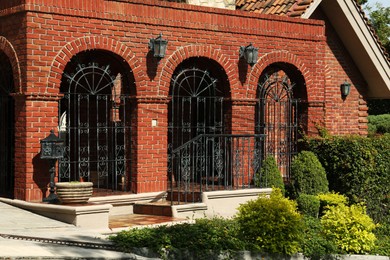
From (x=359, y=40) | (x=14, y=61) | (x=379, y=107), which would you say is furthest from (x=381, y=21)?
(x=14, y=61)

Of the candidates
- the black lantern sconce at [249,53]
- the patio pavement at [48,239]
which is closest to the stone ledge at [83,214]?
the patio pavement at [48,239]

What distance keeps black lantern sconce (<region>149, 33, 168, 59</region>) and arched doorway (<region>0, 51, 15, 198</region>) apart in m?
2.70

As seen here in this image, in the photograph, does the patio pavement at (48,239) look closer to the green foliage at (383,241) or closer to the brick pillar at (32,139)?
the brick pillar at (32,139)

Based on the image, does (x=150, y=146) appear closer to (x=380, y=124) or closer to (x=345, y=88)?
(x=345, y=88)

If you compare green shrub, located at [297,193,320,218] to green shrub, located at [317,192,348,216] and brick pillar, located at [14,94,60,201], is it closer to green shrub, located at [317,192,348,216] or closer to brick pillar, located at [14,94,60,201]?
green shrub, located at [317,192,348,216]

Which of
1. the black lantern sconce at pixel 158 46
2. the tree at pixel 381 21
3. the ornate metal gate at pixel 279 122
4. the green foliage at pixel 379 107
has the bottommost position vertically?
the ornate metal gate at pixel 279 122

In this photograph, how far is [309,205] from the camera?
1437 cm

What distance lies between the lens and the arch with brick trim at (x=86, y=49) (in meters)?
12.9

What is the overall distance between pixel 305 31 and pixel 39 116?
6.85 m

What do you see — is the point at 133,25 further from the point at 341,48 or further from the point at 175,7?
the point at 341,48

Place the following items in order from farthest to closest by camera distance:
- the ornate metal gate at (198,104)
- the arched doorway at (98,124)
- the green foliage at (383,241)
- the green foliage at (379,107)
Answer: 1. the green foliage at (379,107)
2. the ornate metal gate at (198,104)
3. the arched doorway at (98,124)
4. the green foliage at (383,241)

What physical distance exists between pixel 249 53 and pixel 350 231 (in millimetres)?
4673

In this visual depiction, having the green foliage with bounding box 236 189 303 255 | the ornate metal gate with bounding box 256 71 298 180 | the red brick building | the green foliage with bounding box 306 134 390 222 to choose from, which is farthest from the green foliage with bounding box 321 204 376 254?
the ornate metal gate with bounding box 256 71 298 180

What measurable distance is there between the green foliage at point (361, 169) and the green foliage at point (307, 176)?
1.72ft
